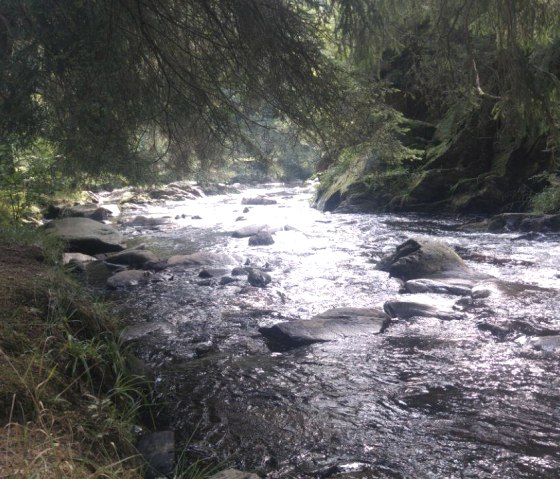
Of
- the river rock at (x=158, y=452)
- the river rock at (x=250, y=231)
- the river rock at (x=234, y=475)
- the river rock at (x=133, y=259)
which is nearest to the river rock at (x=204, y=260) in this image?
the river rock at (x=133, y=259)

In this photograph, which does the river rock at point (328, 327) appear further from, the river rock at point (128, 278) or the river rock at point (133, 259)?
the river rock at point (133, 259)

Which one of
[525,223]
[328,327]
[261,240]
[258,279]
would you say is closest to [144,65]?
[328,327]

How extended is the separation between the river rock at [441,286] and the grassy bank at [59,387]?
4.26 m

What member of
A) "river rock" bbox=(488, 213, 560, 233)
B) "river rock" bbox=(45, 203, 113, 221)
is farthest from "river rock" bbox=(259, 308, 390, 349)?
"river rock" bbox=(45, 203, 113, 221)

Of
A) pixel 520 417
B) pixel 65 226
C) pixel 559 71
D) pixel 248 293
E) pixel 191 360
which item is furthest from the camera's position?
pixel 65 226

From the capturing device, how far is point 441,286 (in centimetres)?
738

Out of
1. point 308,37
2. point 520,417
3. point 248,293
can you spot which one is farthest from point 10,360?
point 248,293

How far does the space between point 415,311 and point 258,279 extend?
2.60 meters

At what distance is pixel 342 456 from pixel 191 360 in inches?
82.4

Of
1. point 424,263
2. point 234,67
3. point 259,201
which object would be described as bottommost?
point 424,263

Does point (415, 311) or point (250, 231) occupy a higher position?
point (250, 231)

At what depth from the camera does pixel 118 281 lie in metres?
8.37

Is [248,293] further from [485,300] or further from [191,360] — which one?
[485,300]

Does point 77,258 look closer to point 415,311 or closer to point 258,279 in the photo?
point 258,279
